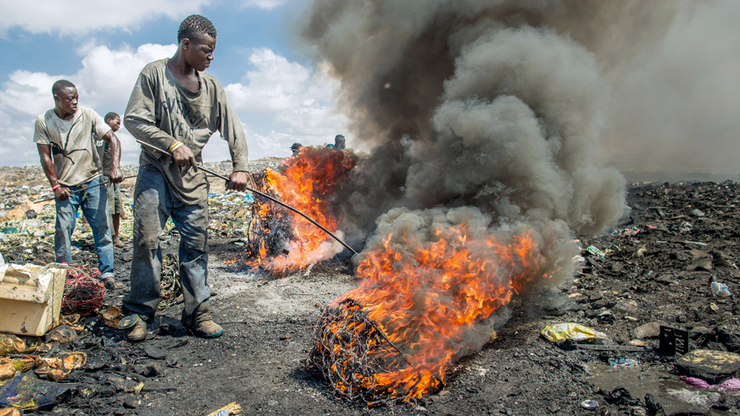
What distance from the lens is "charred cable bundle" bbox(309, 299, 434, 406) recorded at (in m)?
2.71

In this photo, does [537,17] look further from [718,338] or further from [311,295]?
[311,295]

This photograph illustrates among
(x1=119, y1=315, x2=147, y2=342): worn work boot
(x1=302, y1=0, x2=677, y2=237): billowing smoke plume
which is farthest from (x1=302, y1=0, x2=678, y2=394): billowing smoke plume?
(x1=119, y1=315, x2=147, y2=342): worn work boot

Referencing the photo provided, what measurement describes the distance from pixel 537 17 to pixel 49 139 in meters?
7.14

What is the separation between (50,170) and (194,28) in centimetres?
261

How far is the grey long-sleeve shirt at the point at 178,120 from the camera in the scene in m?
3.36

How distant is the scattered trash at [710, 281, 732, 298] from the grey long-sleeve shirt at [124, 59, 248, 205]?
18.4ft

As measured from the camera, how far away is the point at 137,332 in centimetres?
344

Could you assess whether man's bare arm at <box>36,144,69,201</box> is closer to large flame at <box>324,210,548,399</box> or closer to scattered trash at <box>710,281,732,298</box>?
large flame at <box>324,210,548,399</box>

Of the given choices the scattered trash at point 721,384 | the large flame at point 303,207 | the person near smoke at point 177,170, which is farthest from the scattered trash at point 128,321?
the scattered trash at point 721,384

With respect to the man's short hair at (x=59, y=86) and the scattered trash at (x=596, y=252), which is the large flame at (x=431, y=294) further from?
the man's short hair at (x=59, y=86)

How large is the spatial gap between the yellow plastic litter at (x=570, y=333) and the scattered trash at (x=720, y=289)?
1.90m

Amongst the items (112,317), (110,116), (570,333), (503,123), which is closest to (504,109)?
(503,123)

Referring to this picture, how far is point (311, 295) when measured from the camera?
497cm

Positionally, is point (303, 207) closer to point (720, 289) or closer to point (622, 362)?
point (622, 362)
